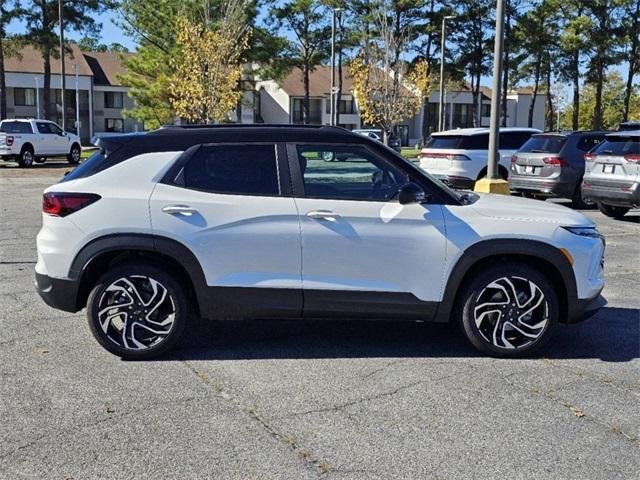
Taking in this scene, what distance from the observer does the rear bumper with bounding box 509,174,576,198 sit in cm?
1538

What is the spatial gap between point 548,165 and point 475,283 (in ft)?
36.0

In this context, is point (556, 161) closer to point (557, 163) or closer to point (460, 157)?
point (557, 163)

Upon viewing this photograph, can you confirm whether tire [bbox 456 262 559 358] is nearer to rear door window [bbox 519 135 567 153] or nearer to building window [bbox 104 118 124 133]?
rear door window [bbox 519 135 567 153]

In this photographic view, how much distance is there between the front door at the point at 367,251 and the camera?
5238 millimetres

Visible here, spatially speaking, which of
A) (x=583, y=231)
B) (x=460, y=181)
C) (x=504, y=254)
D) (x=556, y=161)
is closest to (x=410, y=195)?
(x=504, y=254)

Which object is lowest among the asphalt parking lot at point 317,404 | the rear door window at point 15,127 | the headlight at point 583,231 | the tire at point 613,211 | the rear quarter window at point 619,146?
the asphalt parking lot at point 317,404

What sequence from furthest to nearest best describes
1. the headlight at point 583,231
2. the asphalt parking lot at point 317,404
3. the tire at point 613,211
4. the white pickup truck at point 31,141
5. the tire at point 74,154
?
the tire at point 74,154 < the white pickup truck at point 31,141 < the tire at point 613,211 < the headlight at point 583,231 < the asphalt parking lot at point 317,404

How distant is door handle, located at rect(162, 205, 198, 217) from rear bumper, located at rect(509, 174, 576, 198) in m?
11.8

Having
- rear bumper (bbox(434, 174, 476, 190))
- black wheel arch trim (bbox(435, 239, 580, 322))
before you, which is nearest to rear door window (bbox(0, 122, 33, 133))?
rear bumper (bbox(434, 174, 476, 190))

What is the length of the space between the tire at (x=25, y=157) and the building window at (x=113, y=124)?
3685 cm

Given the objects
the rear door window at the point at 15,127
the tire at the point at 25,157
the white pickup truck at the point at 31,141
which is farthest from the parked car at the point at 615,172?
the rear door window at the point at 15,127

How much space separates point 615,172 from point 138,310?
34.3ft

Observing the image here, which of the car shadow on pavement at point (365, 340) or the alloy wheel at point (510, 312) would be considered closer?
the alloy wheel at point (510, 312)

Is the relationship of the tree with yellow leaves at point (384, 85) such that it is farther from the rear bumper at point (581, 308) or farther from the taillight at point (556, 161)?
the rear bumper at point (581, 308)
